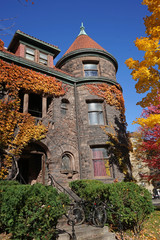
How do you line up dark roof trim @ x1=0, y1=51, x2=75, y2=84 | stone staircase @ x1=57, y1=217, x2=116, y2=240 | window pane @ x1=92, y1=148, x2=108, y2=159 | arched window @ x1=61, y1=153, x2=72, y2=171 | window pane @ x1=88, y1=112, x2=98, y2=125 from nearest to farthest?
stone staircase @ x1=57, y1=217, x2=116, y2=240 → dark roof trim @ x1=0, y1=51, x2=75, y2=84 → arched window @ x1=61, y1=153, x2=72, y2=171 → window pane @ x1=92, y1=148, x2=108, y2=159 → window pane @ x1=88, y1=112, x2=98, y2=125

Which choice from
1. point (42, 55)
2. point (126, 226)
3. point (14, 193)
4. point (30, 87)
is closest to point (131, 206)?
point (126, 226)

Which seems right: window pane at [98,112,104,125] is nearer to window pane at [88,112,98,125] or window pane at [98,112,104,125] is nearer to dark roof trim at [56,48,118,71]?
window pane at [88,112,98,125]

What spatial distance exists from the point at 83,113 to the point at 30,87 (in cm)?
411

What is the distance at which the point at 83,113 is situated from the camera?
13078mm

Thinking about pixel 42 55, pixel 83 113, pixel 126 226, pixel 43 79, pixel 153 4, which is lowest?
pixel 126 226

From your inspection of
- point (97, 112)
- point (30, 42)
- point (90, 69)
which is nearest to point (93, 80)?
point (90, 69)

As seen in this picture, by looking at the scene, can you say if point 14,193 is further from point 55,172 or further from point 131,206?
point 55,172

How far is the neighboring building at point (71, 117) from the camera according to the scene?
1109cm

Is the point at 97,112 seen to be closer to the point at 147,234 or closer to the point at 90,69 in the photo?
the point at 90,69

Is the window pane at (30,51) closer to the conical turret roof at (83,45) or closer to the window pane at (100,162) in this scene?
the conical turret roof at (83,45)

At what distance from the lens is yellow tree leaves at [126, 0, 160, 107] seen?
8.19 metres

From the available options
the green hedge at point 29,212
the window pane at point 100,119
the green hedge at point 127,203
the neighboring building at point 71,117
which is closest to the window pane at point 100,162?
the neighboring building at point 71,117

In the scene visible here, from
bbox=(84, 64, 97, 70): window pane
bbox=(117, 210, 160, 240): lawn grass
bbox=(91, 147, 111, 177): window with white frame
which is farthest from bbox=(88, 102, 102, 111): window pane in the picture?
bbox=(117, 210, 160, 240): lawn grass

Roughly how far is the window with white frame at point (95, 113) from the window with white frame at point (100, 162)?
1.99 meters
